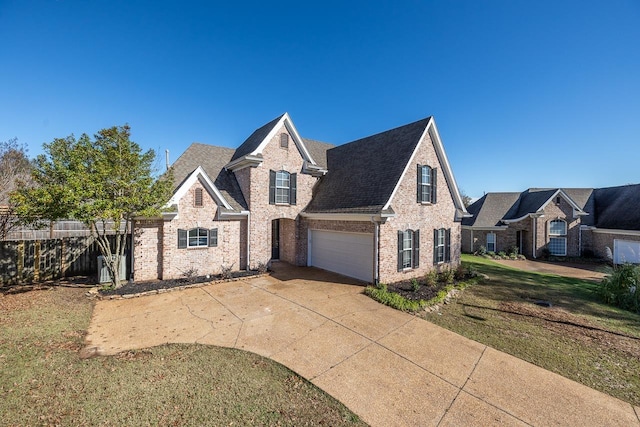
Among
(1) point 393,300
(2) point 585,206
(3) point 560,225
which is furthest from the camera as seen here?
(2) point 585,206

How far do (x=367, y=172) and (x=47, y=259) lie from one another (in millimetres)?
15529

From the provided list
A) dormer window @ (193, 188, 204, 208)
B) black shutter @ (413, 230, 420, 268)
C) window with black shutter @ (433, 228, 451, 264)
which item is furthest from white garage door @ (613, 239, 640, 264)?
dormer window @ (193, 188, 204, 208)

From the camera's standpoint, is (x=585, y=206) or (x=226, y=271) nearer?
(x=226, y=271)

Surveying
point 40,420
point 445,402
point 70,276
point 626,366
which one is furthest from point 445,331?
point 70,276

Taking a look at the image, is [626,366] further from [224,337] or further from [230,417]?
[224,337]

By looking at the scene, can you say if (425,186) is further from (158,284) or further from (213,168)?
(158,284)

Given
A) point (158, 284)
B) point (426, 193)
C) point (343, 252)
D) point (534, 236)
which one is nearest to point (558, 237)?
point (534, 236)

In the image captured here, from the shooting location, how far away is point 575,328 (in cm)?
815

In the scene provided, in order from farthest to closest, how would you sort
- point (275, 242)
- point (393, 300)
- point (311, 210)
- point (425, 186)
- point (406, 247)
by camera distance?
point (275, 242)
point (311, 210)
point (425, 186)
point (406, 247)
point (393, 300)

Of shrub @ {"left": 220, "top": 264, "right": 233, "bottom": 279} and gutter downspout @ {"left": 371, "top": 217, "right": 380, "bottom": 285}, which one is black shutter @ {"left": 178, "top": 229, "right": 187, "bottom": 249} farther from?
gutter downspout @ {"left": 371, "top": 217, "right": 380, "bottom": 285}

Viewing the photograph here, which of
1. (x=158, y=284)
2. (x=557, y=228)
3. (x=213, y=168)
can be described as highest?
(x=213, y=168)

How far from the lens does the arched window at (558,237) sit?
23.4 meters

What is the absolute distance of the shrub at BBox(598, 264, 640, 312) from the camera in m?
10.3

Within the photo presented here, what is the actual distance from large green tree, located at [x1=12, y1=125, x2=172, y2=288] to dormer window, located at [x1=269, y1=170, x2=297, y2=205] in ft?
18.0
